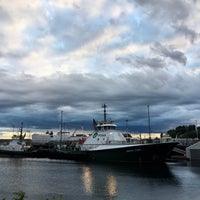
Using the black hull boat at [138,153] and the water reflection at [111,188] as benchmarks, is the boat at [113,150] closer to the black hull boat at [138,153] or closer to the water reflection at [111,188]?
the black hull boat at [138,153]

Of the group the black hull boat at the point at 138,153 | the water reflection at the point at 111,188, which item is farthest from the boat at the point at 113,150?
the water reflection at the point at 111,188

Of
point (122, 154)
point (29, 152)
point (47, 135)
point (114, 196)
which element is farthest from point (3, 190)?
point (47, 135)

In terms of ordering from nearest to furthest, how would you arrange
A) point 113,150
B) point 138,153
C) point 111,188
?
point 111,188
point 138,153
point 113,150

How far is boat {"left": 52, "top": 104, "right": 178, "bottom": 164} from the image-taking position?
7624cm

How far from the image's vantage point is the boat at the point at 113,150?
76238 millimetres

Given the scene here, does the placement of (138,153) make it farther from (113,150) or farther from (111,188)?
(111,188)

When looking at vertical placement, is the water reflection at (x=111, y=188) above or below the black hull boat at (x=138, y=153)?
below

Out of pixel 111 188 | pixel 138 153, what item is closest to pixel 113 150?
pixel 138 153

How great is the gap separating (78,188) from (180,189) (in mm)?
12079

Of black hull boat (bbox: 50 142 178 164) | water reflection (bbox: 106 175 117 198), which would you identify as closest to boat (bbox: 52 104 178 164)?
black hull boat (bbox: 50 142 178 164)

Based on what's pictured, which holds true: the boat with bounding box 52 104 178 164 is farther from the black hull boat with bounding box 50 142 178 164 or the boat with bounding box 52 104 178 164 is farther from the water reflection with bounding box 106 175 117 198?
the water reflection with bounding box 106 175 117 198

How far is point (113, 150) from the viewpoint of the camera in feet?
263

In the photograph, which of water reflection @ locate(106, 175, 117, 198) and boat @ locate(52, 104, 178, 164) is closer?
water reflection @ locate(106, 175, 117, 198)

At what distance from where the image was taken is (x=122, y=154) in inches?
3091
